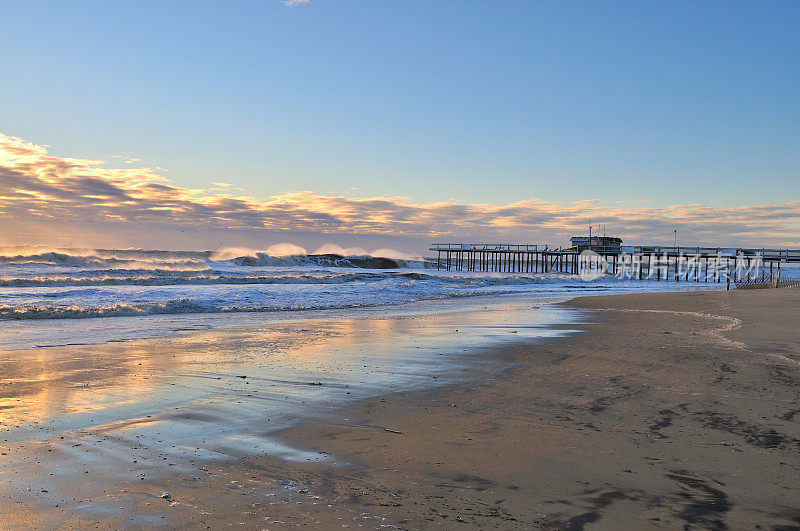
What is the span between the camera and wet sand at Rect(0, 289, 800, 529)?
11.0 ft

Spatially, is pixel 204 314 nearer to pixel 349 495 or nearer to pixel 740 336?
pixel 740 336

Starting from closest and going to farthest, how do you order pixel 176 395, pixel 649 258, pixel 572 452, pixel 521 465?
1. pixel 521 465
2. pixel 572 452
3. pixel 176 395
4. pixel 649 258

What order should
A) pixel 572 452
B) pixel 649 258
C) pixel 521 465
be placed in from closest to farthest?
pixel 521 465, pixel 572 452, pixel 649 258

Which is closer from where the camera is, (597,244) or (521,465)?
(521,465)

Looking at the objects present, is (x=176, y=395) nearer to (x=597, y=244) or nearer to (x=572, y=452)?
(x=572, y=452)

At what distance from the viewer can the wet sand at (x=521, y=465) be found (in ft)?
11.0

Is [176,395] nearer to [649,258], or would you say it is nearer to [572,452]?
[572,452]

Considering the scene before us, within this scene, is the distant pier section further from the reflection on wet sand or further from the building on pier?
the reflection on wet sand

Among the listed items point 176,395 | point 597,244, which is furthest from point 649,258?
point 176,395

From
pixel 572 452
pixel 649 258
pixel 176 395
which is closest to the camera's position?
pixel 572 452

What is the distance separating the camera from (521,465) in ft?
13.9

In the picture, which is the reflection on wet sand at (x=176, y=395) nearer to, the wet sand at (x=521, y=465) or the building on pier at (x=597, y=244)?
the wet sand at (x=521, y=465)

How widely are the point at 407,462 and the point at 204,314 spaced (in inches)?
571

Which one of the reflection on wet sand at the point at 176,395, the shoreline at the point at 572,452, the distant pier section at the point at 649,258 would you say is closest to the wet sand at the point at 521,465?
the shoreline at the point at 572,452
